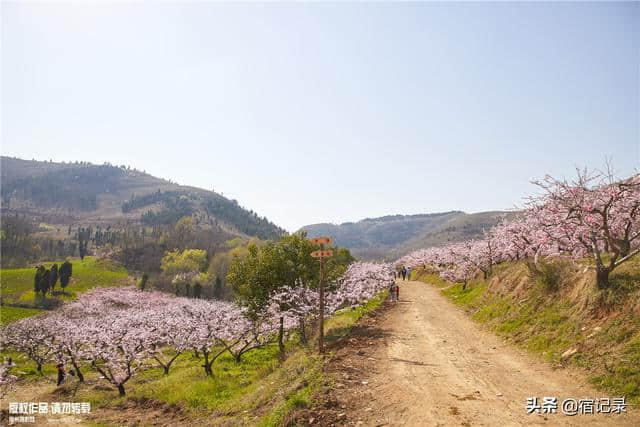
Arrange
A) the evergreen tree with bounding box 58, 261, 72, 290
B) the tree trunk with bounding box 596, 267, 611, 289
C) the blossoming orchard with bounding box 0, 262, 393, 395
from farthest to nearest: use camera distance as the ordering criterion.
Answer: the evergreen tree with bounding box 58, 261, 72, 290, the blossoming orchard with bounding box 0, 262, 393, 395, the tree trunk with bounding box 596, 267, 611, 289

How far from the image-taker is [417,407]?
921 centimetres

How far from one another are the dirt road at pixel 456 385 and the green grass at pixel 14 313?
6905 centimetres

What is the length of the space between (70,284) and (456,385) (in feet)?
366

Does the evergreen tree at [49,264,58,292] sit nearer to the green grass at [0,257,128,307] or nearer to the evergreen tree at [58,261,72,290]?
the green grass at [0,257,128,307]

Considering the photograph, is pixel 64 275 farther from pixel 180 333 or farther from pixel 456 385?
pixel 456 385

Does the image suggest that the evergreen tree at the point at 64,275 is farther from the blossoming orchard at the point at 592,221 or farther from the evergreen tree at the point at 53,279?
the blossoming orchard at the point at 592,221

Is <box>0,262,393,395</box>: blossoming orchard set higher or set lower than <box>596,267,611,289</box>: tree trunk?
lower

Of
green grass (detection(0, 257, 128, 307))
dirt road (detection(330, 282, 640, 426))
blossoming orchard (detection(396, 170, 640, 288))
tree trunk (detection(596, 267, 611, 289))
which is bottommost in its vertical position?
green grass (detection(0, 257, 128, 307))

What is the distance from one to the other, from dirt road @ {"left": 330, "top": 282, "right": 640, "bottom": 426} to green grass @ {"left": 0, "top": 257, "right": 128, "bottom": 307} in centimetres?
8667

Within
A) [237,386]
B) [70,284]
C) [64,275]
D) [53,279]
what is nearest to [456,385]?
[237,386]

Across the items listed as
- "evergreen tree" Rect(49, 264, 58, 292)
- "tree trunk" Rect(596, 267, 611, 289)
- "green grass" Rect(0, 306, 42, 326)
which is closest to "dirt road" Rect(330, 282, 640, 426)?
"tree trunk" Rect(596, 267, 611, 289)

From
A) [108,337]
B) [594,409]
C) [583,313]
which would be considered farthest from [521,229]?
[108,337]

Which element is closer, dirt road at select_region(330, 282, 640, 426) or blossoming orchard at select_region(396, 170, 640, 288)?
dirt road at select_region(330, 282, 640, 426)

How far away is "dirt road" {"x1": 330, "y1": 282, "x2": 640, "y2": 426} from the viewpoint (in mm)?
8617
